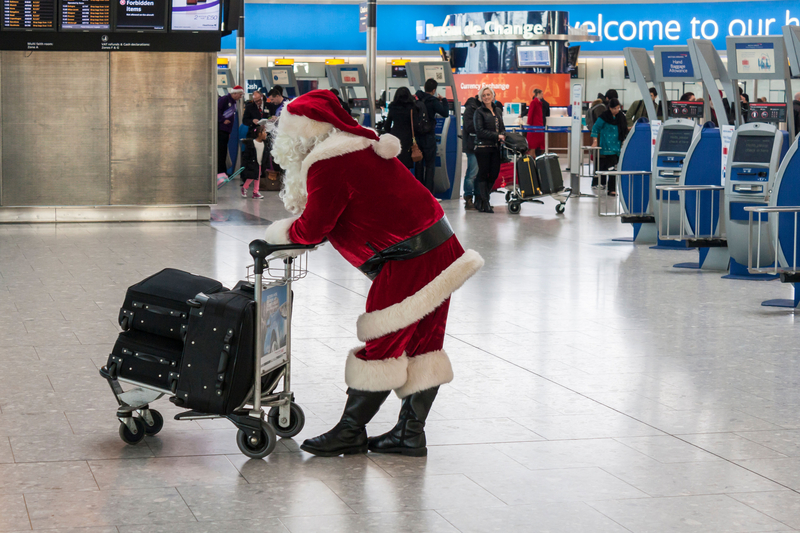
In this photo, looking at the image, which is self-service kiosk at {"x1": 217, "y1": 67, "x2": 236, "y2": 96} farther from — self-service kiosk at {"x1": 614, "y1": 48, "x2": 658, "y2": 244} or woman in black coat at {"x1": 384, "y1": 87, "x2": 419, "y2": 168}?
self-service kiosk at {"x1": 614, "y1": 48, "x2": 658, "y2": 244}

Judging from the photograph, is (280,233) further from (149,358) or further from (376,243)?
(149,358)

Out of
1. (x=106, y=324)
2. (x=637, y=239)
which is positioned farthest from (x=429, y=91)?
(x=106, y=324)

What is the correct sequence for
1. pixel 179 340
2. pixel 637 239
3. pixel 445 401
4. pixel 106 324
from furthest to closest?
pixel 637 239 → pixel 106 324 → pixel 445 401 → pixel 179 340

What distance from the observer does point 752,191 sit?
311 inches

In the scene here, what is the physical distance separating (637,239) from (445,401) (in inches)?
248

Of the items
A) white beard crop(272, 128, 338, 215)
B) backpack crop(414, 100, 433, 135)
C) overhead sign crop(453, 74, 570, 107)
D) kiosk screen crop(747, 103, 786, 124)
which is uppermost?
overhead sign crop(453, 74, 570, 107)

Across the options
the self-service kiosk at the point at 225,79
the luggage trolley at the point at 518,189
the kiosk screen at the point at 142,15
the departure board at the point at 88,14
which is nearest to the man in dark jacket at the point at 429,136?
the luggage trolley at the point at 518,189

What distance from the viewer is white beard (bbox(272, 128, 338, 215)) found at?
12.0 feet

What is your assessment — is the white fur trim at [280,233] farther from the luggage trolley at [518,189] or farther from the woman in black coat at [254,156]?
the woman in black coat at [254,156]

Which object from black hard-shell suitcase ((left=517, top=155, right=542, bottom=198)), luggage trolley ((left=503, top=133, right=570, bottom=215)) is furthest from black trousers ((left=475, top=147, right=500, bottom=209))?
black hard-shell suitcase ((left=517, top=155, right=542, bottom=198))

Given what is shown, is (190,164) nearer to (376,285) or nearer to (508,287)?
(508,287)

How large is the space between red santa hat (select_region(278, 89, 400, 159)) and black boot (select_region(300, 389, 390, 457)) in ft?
2.79

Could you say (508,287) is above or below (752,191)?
below

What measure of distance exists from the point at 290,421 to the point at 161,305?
25.8 inches
